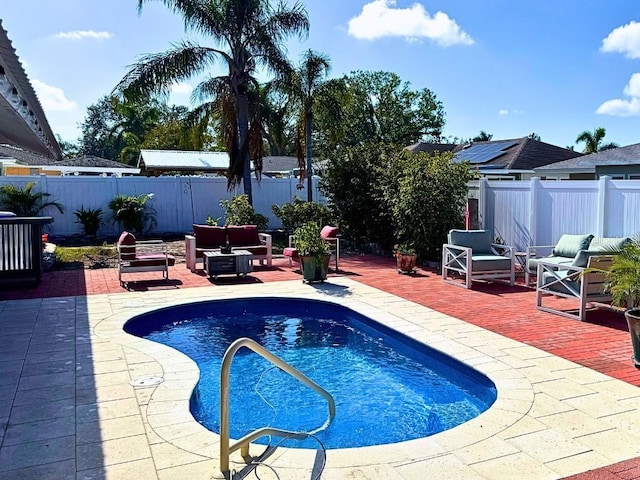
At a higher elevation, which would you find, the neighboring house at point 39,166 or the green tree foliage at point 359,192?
the neighboring house at point 39,166

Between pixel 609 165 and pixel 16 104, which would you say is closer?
pixel 16 104

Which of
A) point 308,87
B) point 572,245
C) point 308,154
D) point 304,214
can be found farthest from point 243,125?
point 572,245

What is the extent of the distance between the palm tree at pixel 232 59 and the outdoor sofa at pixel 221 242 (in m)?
4.78

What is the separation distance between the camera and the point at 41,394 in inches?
181

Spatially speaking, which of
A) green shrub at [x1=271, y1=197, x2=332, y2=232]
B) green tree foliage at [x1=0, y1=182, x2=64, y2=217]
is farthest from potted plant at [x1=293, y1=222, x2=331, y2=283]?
green tree foliage at [x1=0, y1=182, x2=64, y2=217]

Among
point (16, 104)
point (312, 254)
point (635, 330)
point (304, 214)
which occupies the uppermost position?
point (16, 104)

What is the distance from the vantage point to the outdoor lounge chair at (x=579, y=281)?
6.95m

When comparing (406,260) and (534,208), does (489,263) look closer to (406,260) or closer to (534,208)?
(534,208)

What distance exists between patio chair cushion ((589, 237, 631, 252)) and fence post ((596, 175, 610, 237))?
67cm

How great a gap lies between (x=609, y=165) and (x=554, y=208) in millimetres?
9180

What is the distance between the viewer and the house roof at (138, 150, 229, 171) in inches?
824

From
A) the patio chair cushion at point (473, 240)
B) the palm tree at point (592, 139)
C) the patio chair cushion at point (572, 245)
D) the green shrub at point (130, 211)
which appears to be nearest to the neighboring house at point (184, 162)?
the green shrub at point (130, 211)

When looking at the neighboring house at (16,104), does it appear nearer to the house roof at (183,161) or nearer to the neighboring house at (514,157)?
the house roof at (183,161)

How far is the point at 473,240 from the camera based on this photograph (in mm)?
10086
